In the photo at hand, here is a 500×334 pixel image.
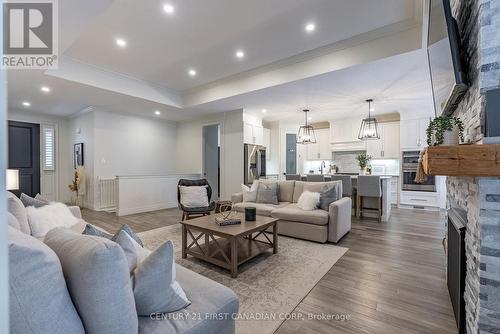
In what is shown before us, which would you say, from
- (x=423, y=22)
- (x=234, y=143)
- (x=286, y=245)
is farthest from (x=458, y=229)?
(x=234, y=143)

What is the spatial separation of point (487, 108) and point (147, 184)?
6052mm

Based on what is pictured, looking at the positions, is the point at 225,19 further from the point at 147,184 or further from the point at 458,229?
the point at 147,184

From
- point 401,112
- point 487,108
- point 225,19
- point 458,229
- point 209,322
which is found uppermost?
point 225,19

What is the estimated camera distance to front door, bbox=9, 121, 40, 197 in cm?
581

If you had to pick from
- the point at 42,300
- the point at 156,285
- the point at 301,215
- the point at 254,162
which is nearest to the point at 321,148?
the point at 254,162

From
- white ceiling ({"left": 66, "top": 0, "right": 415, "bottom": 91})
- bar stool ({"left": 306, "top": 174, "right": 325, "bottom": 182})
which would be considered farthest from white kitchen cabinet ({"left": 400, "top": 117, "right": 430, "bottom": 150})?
white ceiling ({"left": 66, "top": 0, "right": 415, "bottom": 91})

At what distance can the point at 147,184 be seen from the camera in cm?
589

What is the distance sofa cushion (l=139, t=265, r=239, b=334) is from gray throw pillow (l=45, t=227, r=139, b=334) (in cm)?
17

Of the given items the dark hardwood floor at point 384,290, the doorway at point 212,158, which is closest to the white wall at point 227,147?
the doorway at point 212,158

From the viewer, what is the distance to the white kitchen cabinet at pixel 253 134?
245 inches

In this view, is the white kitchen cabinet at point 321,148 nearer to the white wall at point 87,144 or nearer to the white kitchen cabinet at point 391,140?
the white kitchen cabinet at point 391,140

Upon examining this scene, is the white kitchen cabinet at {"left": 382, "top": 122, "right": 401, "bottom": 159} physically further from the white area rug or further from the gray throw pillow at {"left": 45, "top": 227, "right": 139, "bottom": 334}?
the gray throw pillow at {"left": 45, "top": 227, "right": 139, "bottom": 334}

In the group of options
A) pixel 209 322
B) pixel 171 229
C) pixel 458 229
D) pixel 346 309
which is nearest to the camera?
pixel 209 322

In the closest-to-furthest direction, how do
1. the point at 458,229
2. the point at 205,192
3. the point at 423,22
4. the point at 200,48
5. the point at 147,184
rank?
the point at 458,229, the point at 423,22, the point at 200,48, the point at 205,192, the point at 147,184
